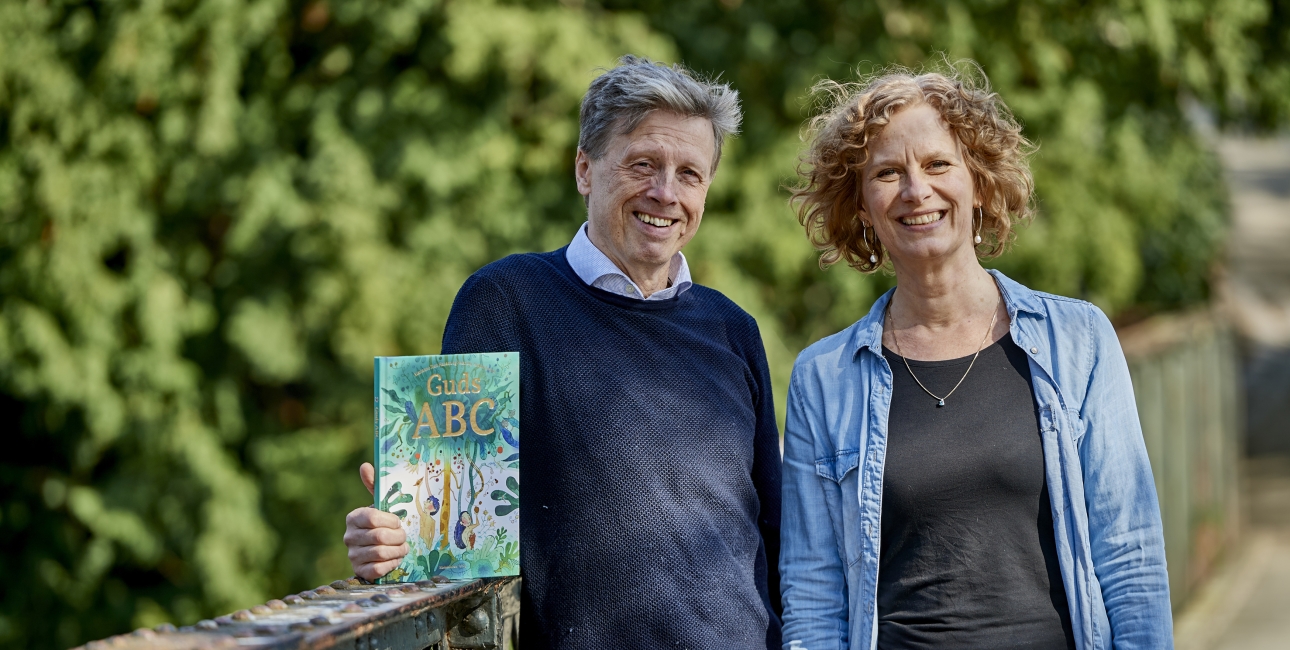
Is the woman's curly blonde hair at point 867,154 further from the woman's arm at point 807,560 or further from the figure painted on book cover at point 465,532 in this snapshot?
the figure painted on book cover at point 465,532

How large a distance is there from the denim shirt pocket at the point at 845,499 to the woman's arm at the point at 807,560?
0.07 ft

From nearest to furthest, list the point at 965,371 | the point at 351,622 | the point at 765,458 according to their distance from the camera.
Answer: the point at 351,622
the point at 965,371
the point at 765,458

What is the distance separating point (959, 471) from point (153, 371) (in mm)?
4839

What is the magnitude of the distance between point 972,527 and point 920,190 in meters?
0.62

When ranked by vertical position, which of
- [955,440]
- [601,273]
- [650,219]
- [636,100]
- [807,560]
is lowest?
[807,560]

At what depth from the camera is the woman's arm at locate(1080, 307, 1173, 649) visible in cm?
201

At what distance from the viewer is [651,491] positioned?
224cm

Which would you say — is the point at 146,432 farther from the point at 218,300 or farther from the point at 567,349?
the point at 567,349

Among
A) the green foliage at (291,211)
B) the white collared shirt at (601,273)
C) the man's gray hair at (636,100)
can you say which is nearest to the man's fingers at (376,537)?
the white collared shirt at (601,273)

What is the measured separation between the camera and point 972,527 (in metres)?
2.09

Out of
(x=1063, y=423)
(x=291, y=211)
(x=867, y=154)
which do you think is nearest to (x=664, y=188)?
(x=867, y=154)

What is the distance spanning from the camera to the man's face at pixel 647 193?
2.40m

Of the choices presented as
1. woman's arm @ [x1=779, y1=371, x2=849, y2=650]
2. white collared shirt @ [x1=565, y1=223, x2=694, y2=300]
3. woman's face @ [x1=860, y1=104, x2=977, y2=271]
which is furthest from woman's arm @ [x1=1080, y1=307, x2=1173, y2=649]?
white collared shirt @ [x1=565, y1=223, x2=694, y2=300]

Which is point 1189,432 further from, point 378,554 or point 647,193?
point 378,554
